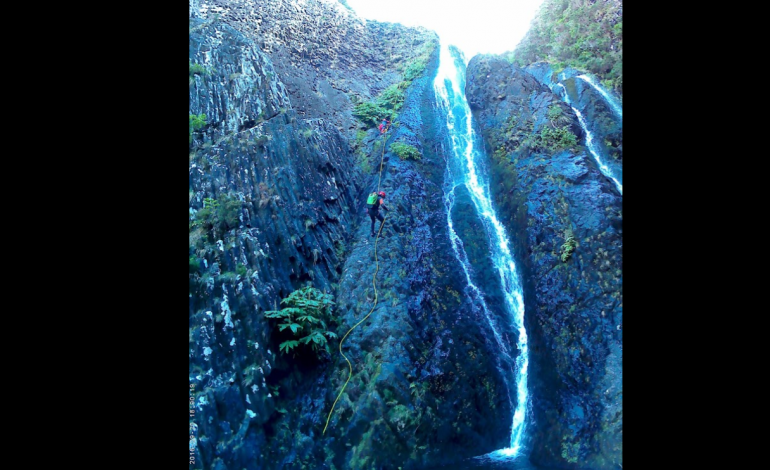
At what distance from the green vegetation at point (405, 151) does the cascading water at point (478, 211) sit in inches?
30.8

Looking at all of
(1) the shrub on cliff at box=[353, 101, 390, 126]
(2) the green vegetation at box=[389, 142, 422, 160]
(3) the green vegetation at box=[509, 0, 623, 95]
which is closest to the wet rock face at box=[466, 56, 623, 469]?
(3) the green vegetation at box=[509, 0, 623, 95]

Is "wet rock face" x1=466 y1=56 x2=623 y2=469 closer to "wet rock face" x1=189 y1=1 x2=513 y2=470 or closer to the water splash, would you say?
the water splash

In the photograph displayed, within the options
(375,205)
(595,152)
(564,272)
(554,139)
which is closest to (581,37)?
(554,139)

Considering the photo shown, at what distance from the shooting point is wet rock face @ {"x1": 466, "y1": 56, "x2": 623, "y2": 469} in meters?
5.67

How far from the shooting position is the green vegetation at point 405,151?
8742 millimetres

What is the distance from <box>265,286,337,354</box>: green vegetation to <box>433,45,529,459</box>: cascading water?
269cm

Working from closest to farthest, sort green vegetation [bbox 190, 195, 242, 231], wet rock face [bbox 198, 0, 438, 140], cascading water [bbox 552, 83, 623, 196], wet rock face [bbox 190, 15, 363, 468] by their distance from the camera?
wet rock face [bbox 190, 15, 363, 468]
green vegetation [bbox 190, 195, 242, 231]
cascading water [bbox 552, 83, 623, 196]
wet rock face [bbox 198, 0, 438, 140]

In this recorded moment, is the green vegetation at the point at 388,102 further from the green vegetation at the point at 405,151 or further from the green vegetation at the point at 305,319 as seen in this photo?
the green vegetation at the point at 305,319

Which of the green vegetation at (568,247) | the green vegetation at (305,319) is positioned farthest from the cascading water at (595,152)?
the green vegetation at (305,319)

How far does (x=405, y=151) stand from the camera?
877cm
